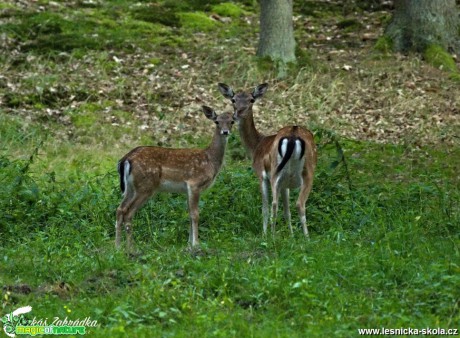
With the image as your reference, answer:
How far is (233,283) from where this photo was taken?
6.95m

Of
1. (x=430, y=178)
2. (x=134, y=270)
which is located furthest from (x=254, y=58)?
(x=134, y=270)

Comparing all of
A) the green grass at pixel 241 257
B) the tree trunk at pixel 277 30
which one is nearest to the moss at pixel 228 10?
the tree trunk at pixel 277 30

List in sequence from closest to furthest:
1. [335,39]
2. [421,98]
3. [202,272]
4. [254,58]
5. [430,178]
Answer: [202,272], [430,178], [421,98], [254,58], [335,39]

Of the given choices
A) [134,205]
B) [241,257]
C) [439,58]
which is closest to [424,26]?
[439,58]

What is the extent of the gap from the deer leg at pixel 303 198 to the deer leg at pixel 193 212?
986 mm

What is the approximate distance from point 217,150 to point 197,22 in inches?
305

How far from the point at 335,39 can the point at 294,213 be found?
702cm

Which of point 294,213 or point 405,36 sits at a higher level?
point 405,36

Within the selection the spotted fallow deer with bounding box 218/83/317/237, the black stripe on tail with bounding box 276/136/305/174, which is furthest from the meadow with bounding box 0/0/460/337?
the black stripe on tail with bounding box 276/136/305/174

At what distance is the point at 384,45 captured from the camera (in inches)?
604

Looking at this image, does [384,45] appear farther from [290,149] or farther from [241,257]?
[241,257]

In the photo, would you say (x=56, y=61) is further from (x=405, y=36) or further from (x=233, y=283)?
(x=233, y=283)

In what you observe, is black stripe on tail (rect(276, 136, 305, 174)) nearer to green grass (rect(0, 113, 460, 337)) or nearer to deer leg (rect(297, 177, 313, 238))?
deer leg (rect(297, 177, 313, 238))

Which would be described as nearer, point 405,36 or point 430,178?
point 430,178
